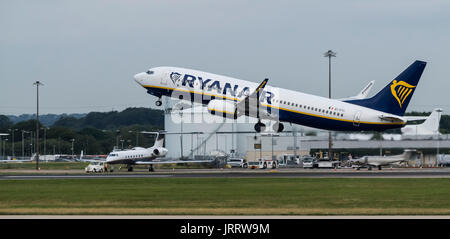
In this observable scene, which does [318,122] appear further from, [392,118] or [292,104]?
[392,118]

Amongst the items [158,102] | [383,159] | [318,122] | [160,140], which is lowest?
[383,159]

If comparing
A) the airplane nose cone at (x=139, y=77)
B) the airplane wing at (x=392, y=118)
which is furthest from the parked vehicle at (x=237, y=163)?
the airplane wing at (x=392, y=118)

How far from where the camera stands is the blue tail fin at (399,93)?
81750 mm

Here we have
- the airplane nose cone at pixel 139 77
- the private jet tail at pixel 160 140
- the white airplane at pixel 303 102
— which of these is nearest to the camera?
the white airplane at pixel 303 102

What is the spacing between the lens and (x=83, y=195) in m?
51.0

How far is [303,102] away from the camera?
266 ft

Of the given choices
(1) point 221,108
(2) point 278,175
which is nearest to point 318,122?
(2) point 278,175

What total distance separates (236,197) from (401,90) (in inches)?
1570

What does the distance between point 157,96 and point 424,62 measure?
32.4 meters

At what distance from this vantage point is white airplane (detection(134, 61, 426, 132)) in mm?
81062

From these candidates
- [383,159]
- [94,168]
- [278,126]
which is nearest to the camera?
[278,126]

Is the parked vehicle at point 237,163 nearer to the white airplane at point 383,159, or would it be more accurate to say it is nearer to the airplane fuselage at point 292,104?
the white airplane at point 383,159
